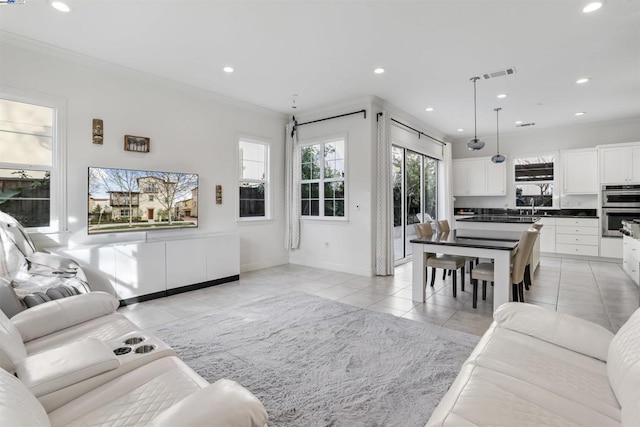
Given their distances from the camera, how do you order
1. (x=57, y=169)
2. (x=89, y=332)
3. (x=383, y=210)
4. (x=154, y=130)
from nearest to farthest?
(x=89, y=332)
(x=57, y=169)
(x=154, y=130)
(x=383, y=210)

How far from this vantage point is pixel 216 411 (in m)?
0.93

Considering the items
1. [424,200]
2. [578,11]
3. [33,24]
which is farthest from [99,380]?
[424,200]

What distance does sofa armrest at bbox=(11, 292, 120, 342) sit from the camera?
5.85 feet

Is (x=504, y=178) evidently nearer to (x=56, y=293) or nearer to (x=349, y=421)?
(x=349, y=421)

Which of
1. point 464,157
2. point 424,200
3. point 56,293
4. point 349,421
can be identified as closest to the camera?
point 349,421

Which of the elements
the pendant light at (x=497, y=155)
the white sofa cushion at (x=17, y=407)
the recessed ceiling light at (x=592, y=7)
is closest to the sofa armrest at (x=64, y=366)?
the white sofa cushion at (x=17, y=407)

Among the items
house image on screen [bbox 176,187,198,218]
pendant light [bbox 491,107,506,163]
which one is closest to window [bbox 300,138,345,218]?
house image on screen [bbox 176,187,198,218]

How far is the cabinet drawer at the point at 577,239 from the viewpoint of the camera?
21.7 feet

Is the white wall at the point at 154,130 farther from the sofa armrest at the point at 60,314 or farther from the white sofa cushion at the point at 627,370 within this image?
the white sofa cushion at the point at 627,370

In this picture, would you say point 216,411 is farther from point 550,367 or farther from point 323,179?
point 323,179

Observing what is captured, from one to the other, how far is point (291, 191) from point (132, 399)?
5137 millimetres

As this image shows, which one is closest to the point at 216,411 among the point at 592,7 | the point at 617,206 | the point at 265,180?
the point at 592,7

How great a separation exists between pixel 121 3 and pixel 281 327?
3.29m

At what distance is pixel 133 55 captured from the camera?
149 inches
